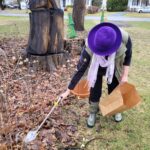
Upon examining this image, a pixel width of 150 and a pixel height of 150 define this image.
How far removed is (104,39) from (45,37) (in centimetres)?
260

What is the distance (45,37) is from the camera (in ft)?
17.7

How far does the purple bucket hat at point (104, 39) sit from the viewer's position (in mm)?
2947

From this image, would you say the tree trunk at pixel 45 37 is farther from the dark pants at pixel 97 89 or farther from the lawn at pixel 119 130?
the dark pants at pixel 97 89

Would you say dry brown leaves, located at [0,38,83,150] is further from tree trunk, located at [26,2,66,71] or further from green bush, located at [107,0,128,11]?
green bush, located at [107,0,128,11]

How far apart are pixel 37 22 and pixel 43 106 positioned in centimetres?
193

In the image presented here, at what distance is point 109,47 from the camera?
300 centimetres

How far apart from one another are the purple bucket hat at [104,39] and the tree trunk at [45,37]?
2368mm

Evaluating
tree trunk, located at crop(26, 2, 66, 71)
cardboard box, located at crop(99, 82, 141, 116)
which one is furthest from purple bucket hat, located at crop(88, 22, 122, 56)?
tree trunk, located at crop(26, 2, 66, 71)

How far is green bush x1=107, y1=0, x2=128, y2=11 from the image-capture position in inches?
1467

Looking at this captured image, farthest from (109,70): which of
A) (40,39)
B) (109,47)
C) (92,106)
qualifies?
(40,39)

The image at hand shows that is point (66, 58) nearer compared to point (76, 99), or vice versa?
point (76, 99)

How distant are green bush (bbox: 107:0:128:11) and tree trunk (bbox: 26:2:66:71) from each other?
32.8m

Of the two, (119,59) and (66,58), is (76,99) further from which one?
(66,58)

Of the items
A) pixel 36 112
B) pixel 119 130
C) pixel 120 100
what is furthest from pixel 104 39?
pixel 36 112
